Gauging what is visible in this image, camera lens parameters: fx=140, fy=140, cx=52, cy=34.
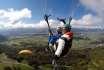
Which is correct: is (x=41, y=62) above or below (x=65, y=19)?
below

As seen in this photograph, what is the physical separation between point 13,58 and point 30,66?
21269 millimetres

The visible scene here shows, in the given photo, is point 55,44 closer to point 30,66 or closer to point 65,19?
point 65,19

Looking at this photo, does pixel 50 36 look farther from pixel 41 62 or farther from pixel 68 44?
pixel 41 62

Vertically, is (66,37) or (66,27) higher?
(66,27)

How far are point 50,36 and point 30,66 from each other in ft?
245

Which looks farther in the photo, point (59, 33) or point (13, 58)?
point (13, 58)

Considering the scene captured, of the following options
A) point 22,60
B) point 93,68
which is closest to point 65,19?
point 93,68

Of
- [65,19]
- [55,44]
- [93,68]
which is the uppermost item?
[65,19]

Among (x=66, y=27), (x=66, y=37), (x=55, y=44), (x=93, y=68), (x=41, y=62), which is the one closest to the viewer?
(x=66, y=37)

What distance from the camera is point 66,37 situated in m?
6.68

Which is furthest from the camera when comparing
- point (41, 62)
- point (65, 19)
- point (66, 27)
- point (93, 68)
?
point (41, 62)

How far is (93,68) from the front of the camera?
76.2 metres

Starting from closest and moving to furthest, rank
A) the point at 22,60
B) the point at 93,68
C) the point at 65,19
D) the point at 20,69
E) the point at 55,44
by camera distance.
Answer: the point at 55,44, the point at 65,19, the point at 20,69, the point at 93,68, the point at 22,60

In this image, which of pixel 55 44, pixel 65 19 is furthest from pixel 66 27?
pixel 65 19
